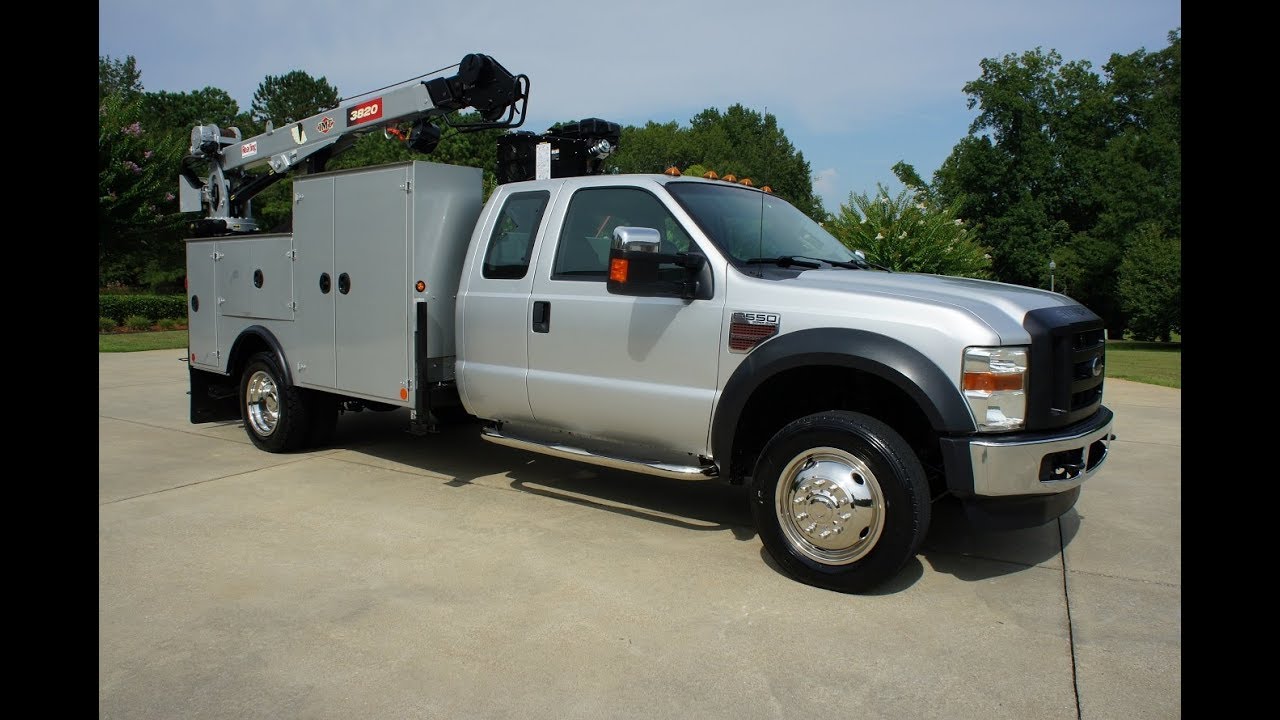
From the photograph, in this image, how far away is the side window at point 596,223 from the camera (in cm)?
521

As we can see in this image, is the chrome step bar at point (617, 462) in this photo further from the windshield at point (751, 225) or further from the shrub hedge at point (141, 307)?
the shrub hedge at point (141, 307)

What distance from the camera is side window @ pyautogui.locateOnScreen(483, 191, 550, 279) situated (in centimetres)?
560

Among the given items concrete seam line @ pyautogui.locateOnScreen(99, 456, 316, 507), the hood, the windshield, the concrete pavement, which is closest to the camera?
the concrete pavement

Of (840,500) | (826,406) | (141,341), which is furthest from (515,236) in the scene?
(141,341)

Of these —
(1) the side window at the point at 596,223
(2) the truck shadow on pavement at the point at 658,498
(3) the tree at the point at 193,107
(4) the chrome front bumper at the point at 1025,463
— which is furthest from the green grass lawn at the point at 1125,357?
(3) the tree at the point at 193,107

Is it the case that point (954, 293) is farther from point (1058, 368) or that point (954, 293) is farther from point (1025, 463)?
point (1025, 463)

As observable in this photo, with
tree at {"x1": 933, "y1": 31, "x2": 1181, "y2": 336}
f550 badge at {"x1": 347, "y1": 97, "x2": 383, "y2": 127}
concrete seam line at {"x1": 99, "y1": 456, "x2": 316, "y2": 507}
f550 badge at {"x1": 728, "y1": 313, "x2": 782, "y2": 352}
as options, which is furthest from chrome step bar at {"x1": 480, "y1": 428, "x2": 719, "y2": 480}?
tree at {"x1": 933, "y1": 31, "x2": 1181, "y2": 336}

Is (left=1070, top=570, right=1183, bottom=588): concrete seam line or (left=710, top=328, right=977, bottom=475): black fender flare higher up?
(left=710, top=328, right=977, bottom=475): black fender flare

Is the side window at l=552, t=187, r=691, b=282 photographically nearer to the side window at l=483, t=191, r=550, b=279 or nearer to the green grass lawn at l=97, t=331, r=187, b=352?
the side window at l=483, t=191, r=550, b=279

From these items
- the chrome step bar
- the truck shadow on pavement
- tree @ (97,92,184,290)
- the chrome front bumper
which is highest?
tree @ (97,92,184,290)

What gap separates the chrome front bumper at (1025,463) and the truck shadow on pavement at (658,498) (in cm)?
58

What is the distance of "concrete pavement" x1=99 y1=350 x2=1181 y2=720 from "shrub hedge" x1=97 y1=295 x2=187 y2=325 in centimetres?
2008

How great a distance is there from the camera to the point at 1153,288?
83.3 feet
